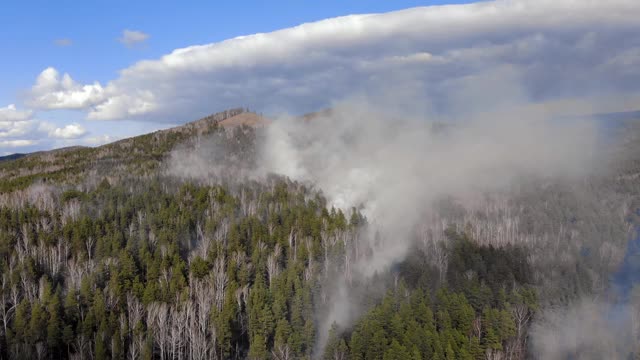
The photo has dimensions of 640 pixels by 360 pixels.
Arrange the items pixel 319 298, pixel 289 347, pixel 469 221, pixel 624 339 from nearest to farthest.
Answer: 1. pixel 289 347
2. pixel 624 339
3. pixel 319 298
4. pixel 469 221

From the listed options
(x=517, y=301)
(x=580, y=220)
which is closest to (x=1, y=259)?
(x=517, y=301)

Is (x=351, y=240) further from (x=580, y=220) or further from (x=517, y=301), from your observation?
(x=580, y=220)

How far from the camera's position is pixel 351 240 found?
11906 cm

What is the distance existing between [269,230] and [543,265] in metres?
58.4

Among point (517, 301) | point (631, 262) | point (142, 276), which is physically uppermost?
point (142, 276)

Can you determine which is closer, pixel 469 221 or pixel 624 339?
pixel 624 339

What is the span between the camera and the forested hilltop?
7038cm

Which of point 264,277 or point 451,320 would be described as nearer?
point 451,320

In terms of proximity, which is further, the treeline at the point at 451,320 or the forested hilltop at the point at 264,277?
the forested hilltop at the point at 264,277

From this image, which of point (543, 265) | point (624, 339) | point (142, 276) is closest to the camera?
point (624, 339)

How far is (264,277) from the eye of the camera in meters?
96.9

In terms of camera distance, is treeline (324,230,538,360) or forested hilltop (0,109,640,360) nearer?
treeline (324,230,538,360)

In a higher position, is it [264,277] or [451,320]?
[264,277]

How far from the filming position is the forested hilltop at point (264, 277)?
70375 millimetres
